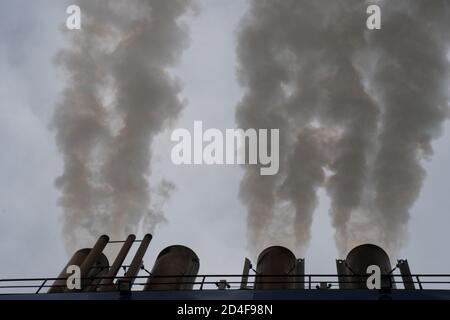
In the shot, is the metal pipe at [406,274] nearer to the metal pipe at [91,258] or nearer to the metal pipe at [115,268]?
the metal pipe at [115,268]

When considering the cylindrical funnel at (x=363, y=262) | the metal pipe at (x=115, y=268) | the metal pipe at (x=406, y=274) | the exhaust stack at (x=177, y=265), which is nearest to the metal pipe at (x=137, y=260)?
the metal pipe at (x=115, y=268)

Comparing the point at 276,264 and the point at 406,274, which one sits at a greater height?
the point at 276,264

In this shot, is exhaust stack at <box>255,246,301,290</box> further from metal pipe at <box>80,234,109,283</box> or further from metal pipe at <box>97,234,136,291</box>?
metal pipe at <box>80,234,109,283</box>

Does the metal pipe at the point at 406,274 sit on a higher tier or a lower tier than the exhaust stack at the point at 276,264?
lower

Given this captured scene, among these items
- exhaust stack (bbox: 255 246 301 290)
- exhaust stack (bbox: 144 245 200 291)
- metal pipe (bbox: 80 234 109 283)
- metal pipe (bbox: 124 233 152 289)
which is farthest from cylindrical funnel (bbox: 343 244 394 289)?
metal pipe (bbox: 80 234 109 283)

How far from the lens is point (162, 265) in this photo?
1520 centimetres

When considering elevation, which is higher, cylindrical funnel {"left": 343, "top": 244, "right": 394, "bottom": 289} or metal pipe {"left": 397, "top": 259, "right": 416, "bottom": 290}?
cylindrical funnel {"left": 343, "top": 244, "right": 394, "bottom": 289}

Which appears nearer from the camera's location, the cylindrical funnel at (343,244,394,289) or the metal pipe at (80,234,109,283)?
the cylindrical funnel at (343,244,394,289)

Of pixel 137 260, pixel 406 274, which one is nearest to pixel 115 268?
pixel 137 260

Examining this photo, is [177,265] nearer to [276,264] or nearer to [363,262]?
[276,264]
